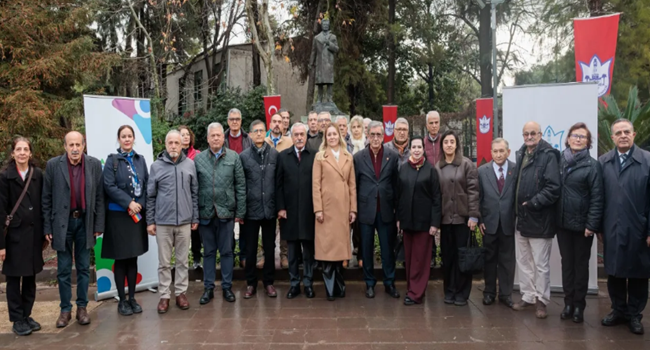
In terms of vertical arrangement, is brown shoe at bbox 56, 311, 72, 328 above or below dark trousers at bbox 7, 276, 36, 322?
below

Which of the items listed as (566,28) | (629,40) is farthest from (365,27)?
(629,40)

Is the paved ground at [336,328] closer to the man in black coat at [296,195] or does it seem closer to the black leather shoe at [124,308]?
the black leather shoe at [124,308]

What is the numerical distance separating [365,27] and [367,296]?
15.5 meters

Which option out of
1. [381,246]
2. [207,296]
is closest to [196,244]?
[207,296]

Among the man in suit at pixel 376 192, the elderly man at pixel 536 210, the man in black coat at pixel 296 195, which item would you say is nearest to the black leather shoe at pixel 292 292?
the man in black coat at pixel 296 195

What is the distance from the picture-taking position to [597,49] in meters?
7.72

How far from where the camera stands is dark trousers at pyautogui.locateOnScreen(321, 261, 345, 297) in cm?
562

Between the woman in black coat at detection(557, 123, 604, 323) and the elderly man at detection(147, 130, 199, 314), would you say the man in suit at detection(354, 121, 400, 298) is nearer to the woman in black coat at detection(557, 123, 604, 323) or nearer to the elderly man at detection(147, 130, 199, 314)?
the woman in black coat at detection(557, 123, 604, 323)

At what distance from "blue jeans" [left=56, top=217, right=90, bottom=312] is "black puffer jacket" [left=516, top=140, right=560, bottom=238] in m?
4.78

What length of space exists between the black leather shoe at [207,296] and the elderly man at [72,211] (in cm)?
122

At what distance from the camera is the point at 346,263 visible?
639cm

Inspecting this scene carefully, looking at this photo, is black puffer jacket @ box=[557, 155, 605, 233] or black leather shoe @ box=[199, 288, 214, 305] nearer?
black puffer jacket @ box=[557, 155, 605, 233]

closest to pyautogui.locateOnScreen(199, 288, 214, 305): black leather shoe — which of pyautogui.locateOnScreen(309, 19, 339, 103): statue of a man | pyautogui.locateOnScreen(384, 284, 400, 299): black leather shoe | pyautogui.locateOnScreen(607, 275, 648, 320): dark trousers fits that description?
pyautogui.locateOnScreen(384, 284, 400, 299): black leather shoe

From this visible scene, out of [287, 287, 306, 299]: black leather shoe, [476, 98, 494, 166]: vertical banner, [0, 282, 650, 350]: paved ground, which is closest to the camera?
[0, 282, 650, 350]: paved ground
